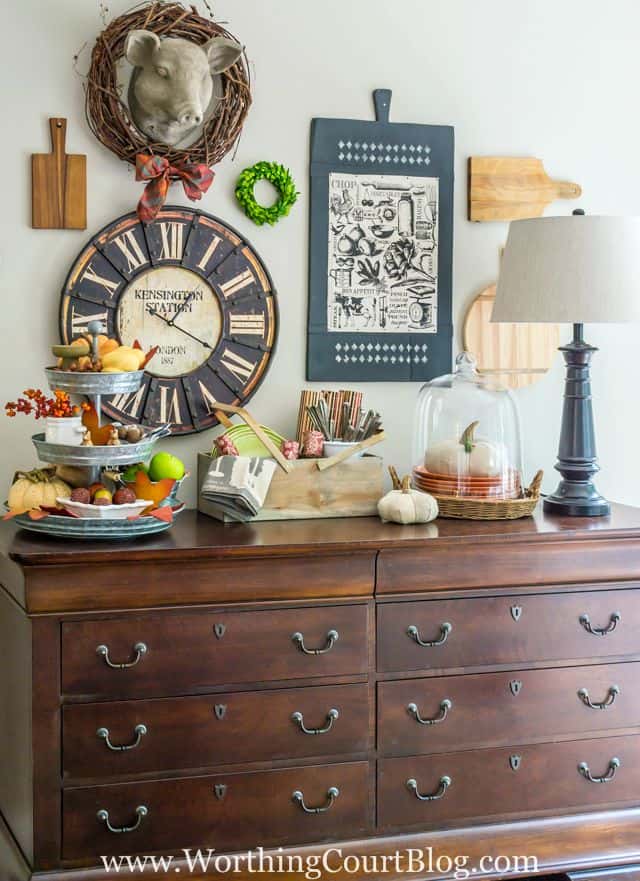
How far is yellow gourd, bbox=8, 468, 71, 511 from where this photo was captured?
2424 millimetres

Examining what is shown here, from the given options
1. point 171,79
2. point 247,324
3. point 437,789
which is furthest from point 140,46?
point 437,789

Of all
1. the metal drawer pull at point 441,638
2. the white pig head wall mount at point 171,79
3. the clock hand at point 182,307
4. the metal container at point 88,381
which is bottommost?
the metal drawer pull at point 441,638

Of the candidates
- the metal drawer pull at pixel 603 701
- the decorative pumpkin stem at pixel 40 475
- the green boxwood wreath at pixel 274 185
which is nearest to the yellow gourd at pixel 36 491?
the decorative pumpkin stem at pixel 40 475

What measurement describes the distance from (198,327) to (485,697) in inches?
45.2

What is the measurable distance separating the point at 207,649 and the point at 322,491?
1.70 ft

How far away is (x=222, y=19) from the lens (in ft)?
9.30

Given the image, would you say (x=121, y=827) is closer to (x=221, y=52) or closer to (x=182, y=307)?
(x=182, y=307)

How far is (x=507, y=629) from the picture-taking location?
2.57 metres

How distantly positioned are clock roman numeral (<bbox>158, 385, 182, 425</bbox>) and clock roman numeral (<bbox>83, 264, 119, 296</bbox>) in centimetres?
27

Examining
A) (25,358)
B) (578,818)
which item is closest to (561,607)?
(578,818)

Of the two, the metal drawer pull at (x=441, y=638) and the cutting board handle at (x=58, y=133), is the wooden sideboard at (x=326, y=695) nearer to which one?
the metal drawer pull at (x=441, y=638)

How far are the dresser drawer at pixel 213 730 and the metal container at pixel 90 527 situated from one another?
1.13 feet

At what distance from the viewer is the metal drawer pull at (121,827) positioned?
7.58 feet

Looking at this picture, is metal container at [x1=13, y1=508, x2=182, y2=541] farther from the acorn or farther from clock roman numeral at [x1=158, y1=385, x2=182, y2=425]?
clock roman numeral at [x1=158, y1=385, x2=182, y2=425]
